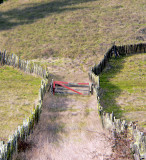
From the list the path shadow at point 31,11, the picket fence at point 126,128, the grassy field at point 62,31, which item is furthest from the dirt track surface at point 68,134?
the path shadow at point 31,11

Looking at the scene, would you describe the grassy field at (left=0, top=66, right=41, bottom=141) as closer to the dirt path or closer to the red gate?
the dirt path

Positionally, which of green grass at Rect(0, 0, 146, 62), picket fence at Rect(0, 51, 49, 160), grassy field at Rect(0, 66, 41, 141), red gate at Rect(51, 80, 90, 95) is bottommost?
grassy field at Rect(0, 66, 41, 141)

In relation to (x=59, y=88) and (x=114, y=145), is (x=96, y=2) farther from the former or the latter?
(x=114, y=145)

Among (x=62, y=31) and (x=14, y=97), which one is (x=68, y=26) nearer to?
(x=62, y=31)

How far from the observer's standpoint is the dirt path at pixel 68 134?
9898mm

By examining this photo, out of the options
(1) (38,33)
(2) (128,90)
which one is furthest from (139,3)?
(2) (128,90)

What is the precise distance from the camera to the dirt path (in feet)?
32.5

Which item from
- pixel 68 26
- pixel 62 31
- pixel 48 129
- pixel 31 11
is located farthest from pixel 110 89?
pixel 31 11

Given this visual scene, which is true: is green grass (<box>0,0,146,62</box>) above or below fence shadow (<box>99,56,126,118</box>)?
above

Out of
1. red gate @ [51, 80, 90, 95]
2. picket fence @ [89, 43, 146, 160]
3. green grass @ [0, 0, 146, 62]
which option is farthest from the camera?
green grass @ [0, 0, 146, 62]

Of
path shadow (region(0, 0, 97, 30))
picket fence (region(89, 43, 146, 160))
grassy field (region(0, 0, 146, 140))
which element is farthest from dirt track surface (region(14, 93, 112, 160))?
path shadow (region(0, 0, 97, 30))

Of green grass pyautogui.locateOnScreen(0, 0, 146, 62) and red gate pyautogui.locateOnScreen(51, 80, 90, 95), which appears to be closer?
red gate pyautogui.locateOnScreen(51, 80, 90, 95)

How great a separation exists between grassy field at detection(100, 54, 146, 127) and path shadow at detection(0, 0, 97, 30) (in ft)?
47.3

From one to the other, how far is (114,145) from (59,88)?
20.0 ft
